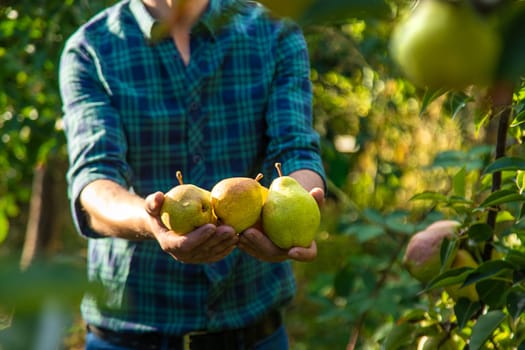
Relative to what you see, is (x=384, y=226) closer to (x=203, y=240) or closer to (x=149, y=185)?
(x=149, y=185)

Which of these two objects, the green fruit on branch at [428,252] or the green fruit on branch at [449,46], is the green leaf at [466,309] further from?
the green fruit on branch at [449,46]

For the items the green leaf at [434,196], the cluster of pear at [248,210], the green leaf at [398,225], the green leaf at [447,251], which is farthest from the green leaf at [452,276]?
the green leaf at [398,225]

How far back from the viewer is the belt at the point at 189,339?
189 centimetres

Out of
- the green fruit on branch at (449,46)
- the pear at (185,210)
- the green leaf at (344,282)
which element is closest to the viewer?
the green fruit on branch at (449,46)

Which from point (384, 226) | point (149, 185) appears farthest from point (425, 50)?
point (384, 226)

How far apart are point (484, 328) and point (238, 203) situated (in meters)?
0.46

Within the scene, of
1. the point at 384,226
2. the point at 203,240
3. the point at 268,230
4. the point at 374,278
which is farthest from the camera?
the point at 374,278

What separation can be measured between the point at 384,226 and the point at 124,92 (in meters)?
1.08

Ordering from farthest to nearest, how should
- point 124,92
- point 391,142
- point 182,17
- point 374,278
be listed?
point 391,142 < point 374,278 < point 124,92 < point 182,17

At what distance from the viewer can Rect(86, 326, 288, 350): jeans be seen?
191cm

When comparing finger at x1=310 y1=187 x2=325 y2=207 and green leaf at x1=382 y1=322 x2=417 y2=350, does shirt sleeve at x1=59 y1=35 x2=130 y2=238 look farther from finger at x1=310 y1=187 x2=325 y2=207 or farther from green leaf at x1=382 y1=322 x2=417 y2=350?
green leaf at x1=382 y1=322 x2=417 y2=350

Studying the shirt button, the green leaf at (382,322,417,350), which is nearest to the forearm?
the shirt button

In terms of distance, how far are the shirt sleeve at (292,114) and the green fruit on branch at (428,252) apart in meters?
0.34

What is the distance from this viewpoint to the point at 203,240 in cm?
144
